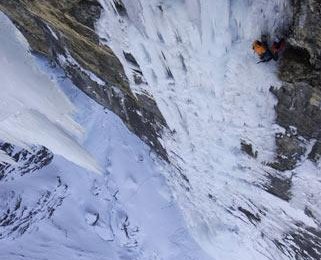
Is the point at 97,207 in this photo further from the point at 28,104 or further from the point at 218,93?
the point at 218,93

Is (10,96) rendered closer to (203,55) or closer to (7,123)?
(7,123)

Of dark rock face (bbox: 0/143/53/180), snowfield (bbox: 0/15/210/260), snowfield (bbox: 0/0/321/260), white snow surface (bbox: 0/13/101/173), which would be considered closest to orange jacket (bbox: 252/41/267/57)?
snowfield (bbox: 0/0/321/260)

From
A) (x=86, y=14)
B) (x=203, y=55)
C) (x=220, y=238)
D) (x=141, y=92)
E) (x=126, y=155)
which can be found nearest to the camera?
(x=203, y=55)

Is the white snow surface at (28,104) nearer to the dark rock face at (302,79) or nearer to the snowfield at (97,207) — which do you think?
the snowfield at (97,207)

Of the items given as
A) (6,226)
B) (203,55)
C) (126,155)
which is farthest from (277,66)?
(6,226)

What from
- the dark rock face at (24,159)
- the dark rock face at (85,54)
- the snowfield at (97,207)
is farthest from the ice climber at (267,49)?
the dark rock face at (24,159)

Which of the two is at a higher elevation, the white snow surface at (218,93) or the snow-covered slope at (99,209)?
the white snow surface at (218,93)

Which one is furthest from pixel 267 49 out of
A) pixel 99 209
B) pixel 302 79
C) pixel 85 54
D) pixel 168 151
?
pixel 99 209
